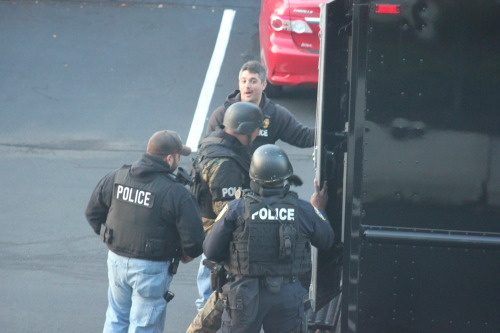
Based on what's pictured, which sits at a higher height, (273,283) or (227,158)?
(227,158)

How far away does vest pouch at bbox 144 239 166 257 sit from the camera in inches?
222

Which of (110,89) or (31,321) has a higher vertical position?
(110,89)

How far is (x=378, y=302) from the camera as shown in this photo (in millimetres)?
4840

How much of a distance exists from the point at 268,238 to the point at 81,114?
22.3 feet

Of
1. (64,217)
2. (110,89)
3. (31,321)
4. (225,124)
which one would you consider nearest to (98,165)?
(64,217)

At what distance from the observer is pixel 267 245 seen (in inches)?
201

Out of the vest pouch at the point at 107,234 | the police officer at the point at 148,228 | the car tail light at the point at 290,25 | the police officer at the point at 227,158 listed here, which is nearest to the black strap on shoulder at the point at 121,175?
the police officer at the point at 148,228

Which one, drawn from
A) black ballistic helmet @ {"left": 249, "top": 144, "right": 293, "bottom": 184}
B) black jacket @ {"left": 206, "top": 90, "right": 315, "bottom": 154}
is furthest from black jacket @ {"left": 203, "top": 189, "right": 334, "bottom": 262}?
black jacket @ {"left": 206, "top": 90, "right": 315, "bottom": 154}

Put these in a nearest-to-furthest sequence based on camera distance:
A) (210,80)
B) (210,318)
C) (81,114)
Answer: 1. (210,318)
2. (81,114)
3. (210,80)

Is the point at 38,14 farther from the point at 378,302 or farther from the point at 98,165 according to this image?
the point at 378,302

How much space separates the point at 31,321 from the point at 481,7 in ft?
14.3

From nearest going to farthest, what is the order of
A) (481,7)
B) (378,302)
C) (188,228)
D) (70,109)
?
(481,7)
(378,302)
(188,228)
(70,109)

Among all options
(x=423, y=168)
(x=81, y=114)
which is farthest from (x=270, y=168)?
(x=81, y=114)

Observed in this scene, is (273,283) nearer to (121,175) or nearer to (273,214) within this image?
(273,214)
